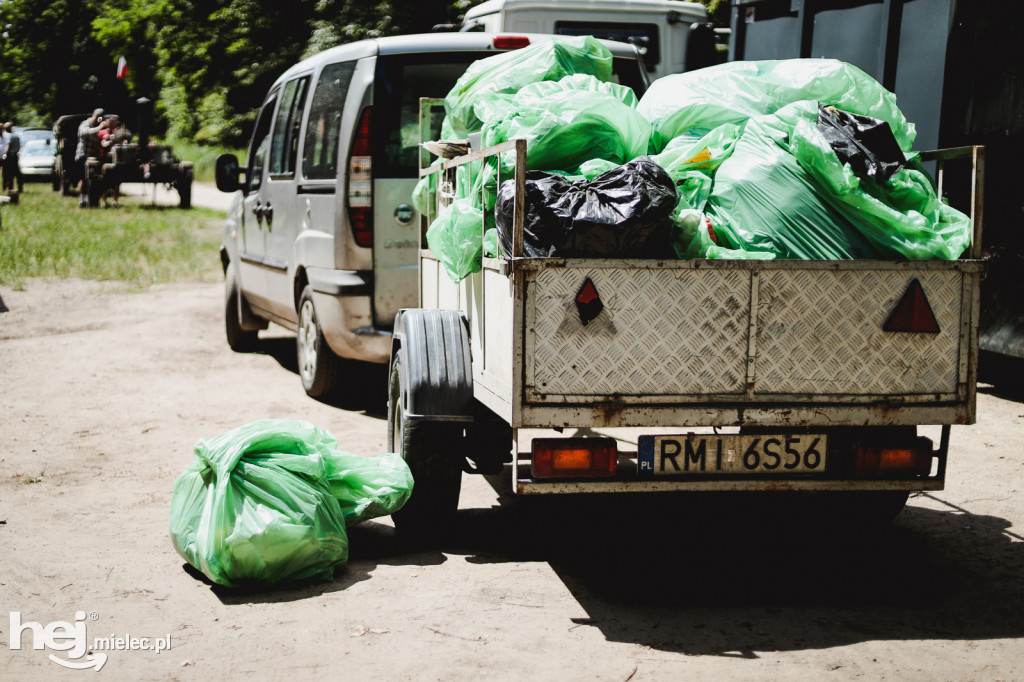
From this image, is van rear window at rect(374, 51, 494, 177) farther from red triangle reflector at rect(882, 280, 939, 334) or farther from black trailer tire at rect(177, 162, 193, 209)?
black trailer tire at rect(177, 162, 193, 209)

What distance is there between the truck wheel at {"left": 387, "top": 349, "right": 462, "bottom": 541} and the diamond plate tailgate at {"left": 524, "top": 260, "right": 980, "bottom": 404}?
86 cm

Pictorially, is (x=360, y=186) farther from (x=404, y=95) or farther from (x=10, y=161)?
(x=10, y=161)

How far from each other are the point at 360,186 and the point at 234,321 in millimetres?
3009

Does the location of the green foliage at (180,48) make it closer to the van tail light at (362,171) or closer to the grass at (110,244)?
the grass at (110,244)

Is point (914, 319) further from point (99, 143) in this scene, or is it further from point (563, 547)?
point (99, 143)

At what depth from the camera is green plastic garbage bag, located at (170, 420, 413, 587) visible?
12.5 ft

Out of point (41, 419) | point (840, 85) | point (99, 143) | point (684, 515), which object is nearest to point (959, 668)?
point (684, 515)

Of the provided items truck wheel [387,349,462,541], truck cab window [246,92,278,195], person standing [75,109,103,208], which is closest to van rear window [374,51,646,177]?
truck cab window [246,92,278,195]

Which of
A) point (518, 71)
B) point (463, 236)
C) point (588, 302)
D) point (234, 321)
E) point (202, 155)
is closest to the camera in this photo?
point (588, 302)

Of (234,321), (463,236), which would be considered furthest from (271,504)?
(234,321)

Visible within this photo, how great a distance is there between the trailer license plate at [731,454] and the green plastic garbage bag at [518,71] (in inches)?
74.2

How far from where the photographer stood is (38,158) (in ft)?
103

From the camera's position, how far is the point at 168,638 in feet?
11.5

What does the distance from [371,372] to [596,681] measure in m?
→ 5.05
